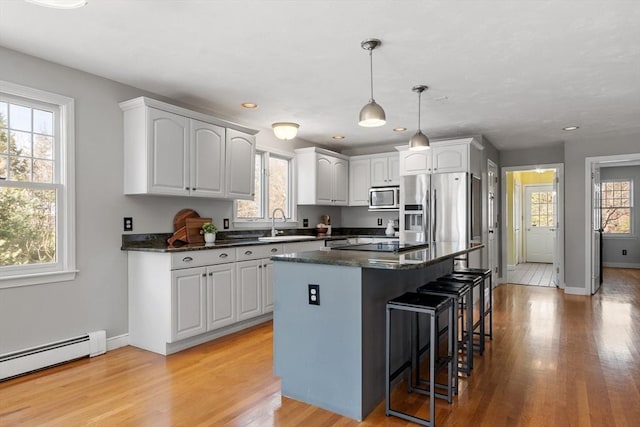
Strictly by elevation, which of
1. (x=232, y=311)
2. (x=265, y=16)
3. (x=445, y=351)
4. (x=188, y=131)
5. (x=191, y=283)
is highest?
(x=265, y=16)

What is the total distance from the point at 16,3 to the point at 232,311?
285 centimetres

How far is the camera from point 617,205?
9.02 metres

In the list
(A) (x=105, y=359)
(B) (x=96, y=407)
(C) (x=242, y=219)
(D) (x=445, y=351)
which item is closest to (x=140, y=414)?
(B) (x=96, y=407)

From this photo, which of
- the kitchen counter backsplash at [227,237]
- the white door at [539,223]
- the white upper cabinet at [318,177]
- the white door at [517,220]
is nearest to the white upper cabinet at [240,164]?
the kitchen counter backsplash at [227,237]

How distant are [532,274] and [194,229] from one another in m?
6.88

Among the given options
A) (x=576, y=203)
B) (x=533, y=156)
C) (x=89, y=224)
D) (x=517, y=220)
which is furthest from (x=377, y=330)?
(x=517, y=220)

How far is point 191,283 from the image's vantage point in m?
3.52

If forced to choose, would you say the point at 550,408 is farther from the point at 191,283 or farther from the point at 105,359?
the point at 105,359

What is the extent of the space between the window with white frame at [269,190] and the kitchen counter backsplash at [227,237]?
20 cm

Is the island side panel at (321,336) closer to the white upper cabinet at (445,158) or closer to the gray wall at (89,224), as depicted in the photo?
the gray wall at (89,224)

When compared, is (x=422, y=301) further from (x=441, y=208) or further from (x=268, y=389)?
(x=441, y=208)

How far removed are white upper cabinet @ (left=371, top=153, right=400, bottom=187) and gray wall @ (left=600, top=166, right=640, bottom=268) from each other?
613 centimetres

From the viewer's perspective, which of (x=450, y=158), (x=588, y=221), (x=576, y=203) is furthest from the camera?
(x=576, y=203)

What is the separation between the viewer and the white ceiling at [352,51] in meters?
2.34
